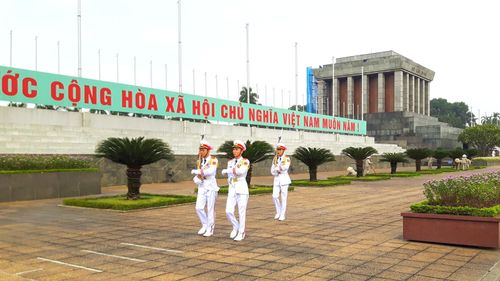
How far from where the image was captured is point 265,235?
9.91 m

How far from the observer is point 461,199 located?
9078 millimetres

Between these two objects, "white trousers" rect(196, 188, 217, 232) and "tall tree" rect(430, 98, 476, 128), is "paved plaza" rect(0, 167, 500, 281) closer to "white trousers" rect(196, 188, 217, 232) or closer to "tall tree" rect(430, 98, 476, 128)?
"white trousers" rect(196, 188, 217, 232)

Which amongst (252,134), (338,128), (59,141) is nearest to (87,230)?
(59,141)

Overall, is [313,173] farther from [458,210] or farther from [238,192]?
[458,210]

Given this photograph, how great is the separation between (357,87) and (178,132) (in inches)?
2357

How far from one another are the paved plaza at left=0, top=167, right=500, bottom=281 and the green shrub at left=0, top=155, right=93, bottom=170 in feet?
15.7

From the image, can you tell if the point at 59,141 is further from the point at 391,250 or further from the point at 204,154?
the point at 391,250

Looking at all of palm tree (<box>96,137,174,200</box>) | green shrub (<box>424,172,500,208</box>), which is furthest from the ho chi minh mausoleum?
green shrub (<box>424,172,500,208</box>)

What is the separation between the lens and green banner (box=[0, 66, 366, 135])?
22875 millimetres

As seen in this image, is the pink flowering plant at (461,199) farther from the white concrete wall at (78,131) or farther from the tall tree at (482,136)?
the tall tree at (482,136)

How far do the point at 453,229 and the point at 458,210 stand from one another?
37 centimetres

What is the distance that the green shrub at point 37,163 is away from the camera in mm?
17656

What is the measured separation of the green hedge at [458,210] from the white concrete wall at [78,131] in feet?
60.7

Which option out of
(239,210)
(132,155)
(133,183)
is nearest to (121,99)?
(132,155)
